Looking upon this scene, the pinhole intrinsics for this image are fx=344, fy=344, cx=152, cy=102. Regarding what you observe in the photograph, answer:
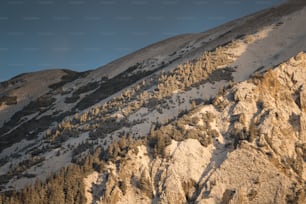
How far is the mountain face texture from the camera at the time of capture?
2431cm

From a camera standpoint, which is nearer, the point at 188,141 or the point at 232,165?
the point at 232,165

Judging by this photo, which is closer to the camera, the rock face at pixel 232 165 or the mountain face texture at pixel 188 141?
the rock face at pixel 232 165

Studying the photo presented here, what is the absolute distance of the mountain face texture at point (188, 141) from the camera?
79.8 feet

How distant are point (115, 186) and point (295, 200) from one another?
12180mm

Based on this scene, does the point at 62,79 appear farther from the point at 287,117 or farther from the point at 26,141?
the point at 287,117

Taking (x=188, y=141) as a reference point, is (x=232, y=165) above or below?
below

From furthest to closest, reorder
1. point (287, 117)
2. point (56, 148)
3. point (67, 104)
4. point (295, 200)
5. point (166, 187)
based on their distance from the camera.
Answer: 1. point (67, 104)
2. point (56, 148)
3. point (287, 117)
4. point (166, 187)
5. point (295, 200)

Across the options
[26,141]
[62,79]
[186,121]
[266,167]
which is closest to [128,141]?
[186,121]

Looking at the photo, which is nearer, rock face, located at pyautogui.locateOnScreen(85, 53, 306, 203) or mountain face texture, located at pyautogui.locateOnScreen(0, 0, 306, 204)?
rock face, located at pyautogui.locateOnScreen(85, 53, 306, 203)

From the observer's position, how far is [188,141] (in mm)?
27828

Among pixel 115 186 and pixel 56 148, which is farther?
pixel 56 148

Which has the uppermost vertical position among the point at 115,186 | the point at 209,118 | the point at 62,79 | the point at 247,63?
the point at 62,79

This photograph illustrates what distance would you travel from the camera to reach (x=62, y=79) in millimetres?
81312

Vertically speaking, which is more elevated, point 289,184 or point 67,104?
point 67,104
